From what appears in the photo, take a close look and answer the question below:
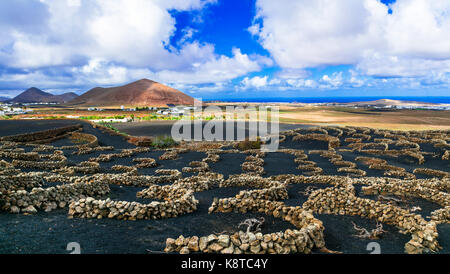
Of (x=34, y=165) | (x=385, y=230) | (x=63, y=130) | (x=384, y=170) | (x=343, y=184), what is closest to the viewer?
(x=385, y=230)

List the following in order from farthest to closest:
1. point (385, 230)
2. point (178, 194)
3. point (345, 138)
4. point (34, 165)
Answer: point (345, 138) < point (34, 165) < point (178, 194) < point (385, 230)

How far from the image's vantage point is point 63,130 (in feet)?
151

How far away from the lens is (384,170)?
2166cm

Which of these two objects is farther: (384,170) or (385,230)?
(384,170)

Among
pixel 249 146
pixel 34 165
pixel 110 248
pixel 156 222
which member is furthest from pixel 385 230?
pixel 249 146

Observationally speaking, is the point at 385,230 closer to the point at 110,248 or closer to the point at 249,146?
the point at 110,248

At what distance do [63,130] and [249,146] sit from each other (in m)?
33.8

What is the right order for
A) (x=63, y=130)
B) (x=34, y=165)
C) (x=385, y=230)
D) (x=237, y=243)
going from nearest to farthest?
(x=237, y=243)
(x=385, y=230)
(x=34, y=165)
(x=63, y=130)

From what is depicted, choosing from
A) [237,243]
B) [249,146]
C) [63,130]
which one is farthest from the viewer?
[63,130]
